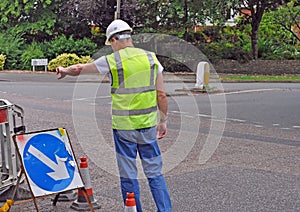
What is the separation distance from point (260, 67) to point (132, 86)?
29.3 metres

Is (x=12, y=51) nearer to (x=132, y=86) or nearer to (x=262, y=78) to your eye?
(x=262, y=78)

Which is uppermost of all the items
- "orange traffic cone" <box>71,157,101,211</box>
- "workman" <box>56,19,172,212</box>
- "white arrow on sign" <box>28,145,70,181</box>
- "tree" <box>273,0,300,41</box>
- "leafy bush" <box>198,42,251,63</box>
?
"workman" <box>56,19,172,212</box>

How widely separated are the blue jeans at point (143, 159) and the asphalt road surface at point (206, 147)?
0.72 m

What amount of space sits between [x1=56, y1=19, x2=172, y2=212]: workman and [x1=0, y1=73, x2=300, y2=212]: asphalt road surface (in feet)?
2.78

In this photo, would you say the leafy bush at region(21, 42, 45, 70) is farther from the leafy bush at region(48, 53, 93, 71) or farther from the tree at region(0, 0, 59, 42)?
the tree at region(0, 0, 59, 42)

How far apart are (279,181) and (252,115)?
24.1ft

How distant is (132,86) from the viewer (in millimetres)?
5418

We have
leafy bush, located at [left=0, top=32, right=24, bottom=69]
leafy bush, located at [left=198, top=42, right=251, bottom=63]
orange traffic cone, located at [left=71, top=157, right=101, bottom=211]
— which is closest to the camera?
orange traffic cone, located at [left=71, top=157, right=101, bottom=211]

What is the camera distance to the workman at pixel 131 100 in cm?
542

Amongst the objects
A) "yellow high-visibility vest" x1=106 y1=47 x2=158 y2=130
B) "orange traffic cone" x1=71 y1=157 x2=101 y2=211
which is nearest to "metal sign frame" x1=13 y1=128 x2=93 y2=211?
"orange traffic cone" x1=71 y1=157 x2=101 y2=211

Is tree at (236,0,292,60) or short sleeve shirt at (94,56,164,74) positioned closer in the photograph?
short sleeve shirt at (94,56,164,74)

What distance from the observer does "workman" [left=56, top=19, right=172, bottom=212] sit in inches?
213

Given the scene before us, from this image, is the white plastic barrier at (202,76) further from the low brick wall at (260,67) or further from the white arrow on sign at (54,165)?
the white arrow on sign at (54,165)

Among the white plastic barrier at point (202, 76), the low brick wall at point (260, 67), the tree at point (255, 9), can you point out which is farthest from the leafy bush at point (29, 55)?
the white plastic barrier at point (202, 76)
